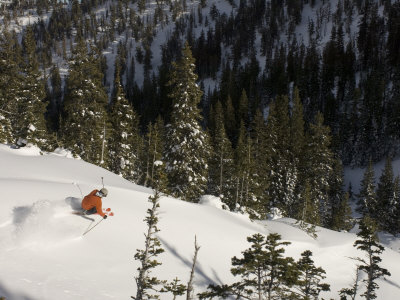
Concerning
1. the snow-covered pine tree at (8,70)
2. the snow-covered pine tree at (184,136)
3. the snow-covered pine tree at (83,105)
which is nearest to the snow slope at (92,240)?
the snow-covered pine tree at (184,136)

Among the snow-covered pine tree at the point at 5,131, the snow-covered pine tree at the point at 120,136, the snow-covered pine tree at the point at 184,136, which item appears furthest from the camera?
the snow-covered pine tree at the point at 120,136

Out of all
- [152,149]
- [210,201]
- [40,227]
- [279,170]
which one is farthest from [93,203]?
[279,170]

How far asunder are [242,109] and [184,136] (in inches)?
1733

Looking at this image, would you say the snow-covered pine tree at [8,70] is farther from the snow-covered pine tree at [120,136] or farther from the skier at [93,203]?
the skier at [93,203]

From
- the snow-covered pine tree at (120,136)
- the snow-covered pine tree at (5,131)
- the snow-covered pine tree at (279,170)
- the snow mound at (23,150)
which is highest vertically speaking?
the snow mound at (23,150)

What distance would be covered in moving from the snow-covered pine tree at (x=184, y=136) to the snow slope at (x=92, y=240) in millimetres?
7425

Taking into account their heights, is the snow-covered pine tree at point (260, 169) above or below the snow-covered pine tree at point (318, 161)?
above

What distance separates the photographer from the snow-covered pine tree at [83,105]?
2352 cm

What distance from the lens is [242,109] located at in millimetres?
64375

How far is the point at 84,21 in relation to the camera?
19275 centimetres

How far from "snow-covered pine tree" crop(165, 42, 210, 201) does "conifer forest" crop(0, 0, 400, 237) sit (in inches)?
3.2

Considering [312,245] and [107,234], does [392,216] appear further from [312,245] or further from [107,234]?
[107,234]

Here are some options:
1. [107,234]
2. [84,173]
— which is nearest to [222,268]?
[107,234]

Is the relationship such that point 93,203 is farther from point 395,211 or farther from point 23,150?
point 395,211
